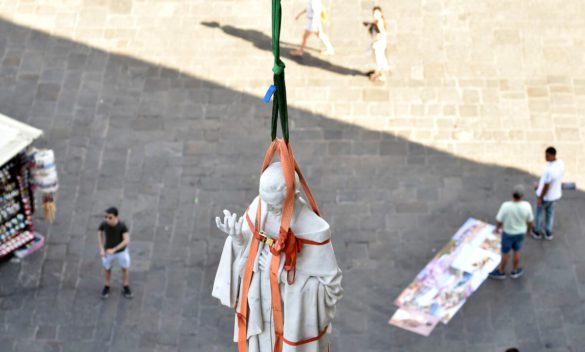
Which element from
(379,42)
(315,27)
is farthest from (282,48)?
(379,42)

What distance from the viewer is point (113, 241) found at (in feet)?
48.0

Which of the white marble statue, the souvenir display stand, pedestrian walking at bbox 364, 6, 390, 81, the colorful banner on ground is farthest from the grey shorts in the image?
the white marble statue

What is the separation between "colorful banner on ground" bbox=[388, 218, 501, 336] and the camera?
15.1 meters

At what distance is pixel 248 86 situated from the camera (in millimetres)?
18500

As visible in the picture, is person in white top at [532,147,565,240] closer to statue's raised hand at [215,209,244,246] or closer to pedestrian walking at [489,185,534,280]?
pedestrian walking at [489,185,534,280]

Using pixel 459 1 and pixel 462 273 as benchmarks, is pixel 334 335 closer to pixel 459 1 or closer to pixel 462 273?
pixel 462 273

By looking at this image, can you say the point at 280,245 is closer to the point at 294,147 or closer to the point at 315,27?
the point at 294,147

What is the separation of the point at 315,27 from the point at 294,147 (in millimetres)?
2295

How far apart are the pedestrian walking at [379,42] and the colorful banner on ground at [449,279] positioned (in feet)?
11.0

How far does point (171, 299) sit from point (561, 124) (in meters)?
6.96

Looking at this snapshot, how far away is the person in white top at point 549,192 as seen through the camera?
1516 centimetres

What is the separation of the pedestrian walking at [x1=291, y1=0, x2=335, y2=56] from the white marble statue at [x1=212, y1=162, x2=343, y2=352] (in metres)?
10.8

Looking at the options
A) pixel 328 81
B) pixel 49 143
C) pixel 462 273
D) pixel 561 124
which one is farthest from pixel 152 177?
pixel 561 124

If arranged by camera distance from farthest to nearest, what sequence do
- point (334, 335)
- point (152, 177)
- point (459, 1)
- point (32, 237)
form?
point (459, 1), point (152, 177), point (32, 237), point (334, 335)
